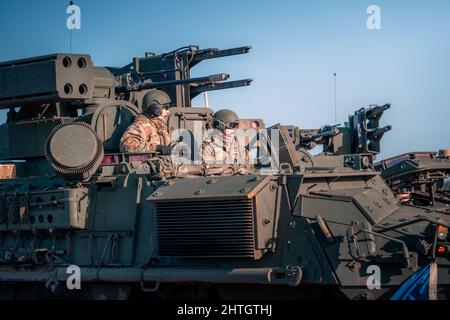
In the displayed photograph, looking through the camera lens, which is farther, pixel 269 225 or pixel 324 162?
pixel 324 162

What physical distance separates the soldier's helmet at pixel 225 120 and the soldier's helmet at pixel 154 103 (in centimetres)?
100

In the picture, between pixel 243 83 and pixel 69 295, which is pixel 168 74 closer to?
pixel 243 83

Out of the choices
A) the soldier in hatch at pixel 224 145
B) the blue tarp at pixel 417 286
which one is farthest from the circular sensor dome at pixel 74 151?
the blue tarp at pixel 417 286

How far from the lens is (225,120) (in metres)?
14.7

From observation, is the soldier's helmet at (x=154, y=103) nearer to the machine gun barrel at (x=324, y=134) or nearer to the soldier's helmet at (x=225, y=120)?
the soldier's helmet at (x=225, y=120)

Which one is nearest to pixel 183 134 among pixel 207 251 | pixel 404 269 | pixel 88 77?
pixel 88 77

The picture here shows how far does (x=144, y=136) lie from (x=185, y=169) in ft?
6.26

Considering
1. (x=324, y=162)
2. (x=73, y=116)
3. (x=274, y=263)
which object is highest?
(x=73, y=116)

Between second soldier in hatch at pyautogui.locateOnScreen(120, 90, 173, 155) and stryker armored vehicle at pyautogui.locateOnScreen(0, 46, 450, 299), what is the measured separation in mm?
376

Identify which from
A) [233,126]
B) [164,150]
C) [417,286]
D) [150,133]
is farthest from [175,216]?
[233,126]

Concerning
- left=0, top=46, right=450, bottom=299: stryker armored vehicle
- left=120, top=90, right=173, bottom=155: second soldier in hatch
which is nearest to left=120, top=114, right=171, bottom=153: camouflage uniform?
left=120, top=90, right=173, bottom=155: second soldier in hatch

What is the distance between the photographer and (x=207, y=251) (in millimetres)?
10141

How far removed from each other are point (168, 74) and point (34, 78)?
7.37 meters
